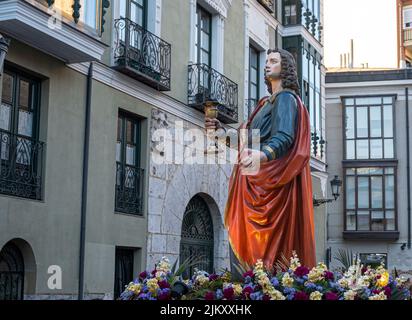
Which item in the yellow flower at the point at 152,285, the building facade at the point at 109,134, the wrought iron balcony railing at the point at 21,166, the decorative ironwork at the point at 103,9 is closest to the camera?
the yellow flower at the point at 152,285

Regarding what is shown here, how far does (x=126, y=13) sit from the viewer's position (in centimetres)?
1517

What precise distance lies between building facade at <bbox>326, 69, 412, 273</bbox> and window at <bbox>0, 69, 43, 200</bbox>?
2309 centimetres

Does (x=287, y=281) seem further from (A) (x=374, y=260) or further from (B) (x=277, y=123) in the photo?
(A) (x=374, y=260)

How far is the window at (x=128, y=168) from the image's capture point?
1468 centimetres

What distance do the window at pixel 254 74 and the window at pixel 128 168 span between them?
18.3 ft

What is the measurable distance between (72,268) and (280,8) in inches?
507

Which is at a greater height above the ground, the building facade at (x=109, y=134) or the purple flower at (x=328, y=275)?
the building facade at (x=109, y=134)

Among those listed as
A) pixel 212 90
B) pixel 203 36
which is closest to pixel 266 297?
pixel 212 90

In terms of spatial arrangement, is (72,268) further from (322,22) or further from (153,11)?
(322,22)

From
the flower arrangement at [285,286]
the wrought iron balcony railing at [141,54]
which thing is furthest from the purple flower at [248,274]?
the wrought iron balcony railing at [141,54]

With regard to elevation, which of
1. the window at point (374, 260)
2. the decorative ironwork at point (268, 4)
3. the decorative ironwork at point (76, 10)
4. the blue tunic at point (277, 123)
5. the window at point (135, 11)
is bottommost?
the window at point (374, 260)

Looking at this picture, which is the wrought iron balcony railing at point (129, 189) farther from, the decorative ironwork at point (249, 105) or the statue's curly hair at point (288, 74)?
the statue's curly hair at point (288, 74)

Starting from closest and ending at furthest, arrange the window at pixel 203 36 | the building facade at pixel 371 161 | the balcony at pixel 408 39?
the window at pixel 203 36, the building facade at pixel 371 161, the balcony at pixel 408 39

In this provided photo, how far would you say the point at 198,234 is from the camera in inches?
705
